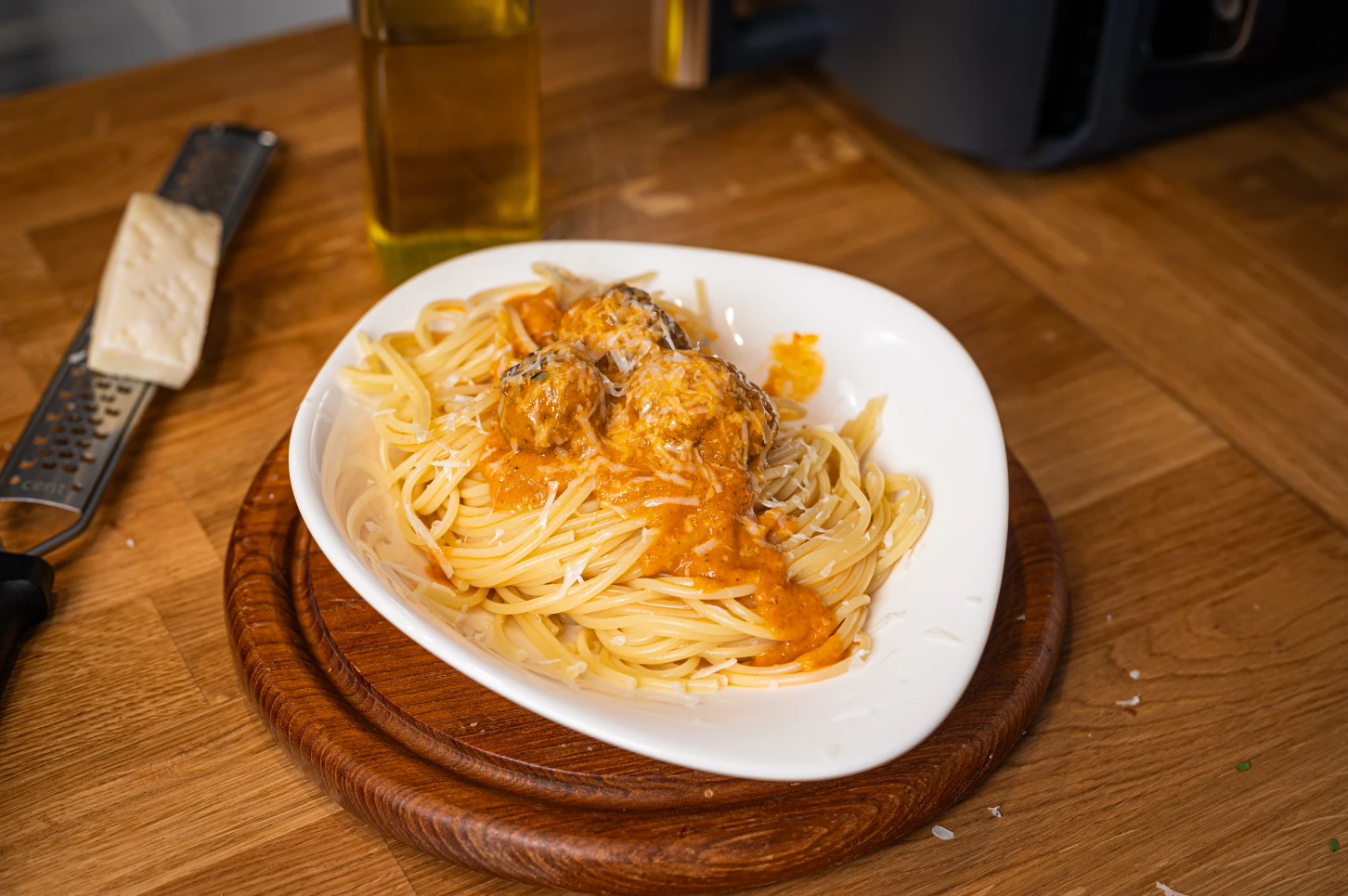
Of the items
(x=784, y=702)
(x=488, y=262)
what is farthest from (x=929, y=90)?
(x=784, y=702)

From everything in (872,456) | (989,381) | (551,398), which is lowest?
(989,381)

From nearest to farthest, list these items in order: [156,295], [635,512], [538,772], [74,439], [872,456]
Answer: [538,772] < [635,512] < [872,456] < [74,439] < [156,295]

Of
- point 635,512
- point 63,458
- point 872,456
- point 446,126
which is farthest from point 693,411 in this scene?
point 63,458

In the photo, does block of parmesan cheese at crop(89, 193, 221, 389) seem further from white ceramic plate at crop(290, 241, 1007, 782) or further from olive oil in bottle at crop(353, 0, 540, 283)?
white ceramic plate at crop(290, 241, 1007, 782)

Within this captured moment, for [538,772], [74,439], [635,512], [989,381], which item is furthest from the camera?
[989,381]

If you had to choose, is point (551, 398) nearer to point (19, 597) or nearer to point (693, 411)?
point (693, 411)

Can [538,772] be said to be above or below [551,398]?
below

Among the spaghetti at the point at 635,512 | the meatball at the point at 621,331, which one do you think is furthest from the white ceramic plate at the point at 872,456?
the meatball at the point at 621,331

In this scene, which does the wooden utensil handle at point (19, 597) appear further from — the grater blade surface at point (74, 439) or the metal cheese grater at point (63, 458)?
the grater blade surface at point (74, 439)
